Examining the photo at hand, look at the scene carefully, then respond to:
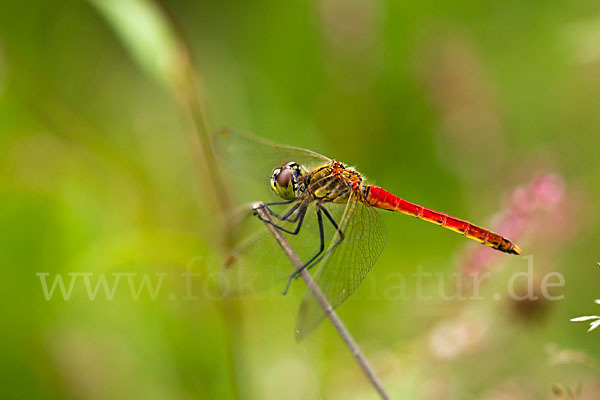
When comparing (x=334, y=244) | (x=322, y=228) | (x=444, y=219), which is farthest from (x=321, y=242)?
(x=444, y=219)

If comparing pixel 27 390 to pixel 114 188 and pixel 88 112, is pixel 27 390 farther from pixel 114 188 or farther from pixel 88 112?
pixel 88 112

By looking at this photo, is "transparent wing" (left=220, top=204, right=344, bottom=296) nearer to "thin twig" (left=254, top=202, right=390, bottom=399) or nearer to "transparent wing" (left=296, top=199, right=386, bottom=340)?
"transparent wing" (left=296, top=199, right=386, bottom=340)

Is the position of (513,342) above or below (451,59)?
below

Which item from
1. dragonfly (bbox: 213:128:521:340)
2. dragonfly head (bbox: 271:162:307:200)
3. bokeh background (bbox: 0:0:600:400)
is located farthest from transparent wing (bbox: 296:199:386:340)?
bokeh background (bbox: 0:0:600:400)

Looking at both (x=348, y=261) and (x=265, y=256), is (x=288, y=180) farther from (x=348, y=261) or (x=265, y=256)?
(x=348, y=261)

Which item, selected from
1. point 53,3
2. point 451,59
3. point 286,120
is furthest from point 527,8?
point 53,3

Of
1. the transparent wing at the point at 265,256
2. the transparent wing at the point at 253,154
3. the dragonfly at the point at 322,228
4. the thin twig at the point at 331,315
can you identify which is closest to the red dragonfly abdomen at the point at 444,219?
the dragonfly at the point at 322,228

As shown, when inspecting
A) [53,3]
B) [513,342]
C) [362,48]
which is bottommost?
[513,342]
